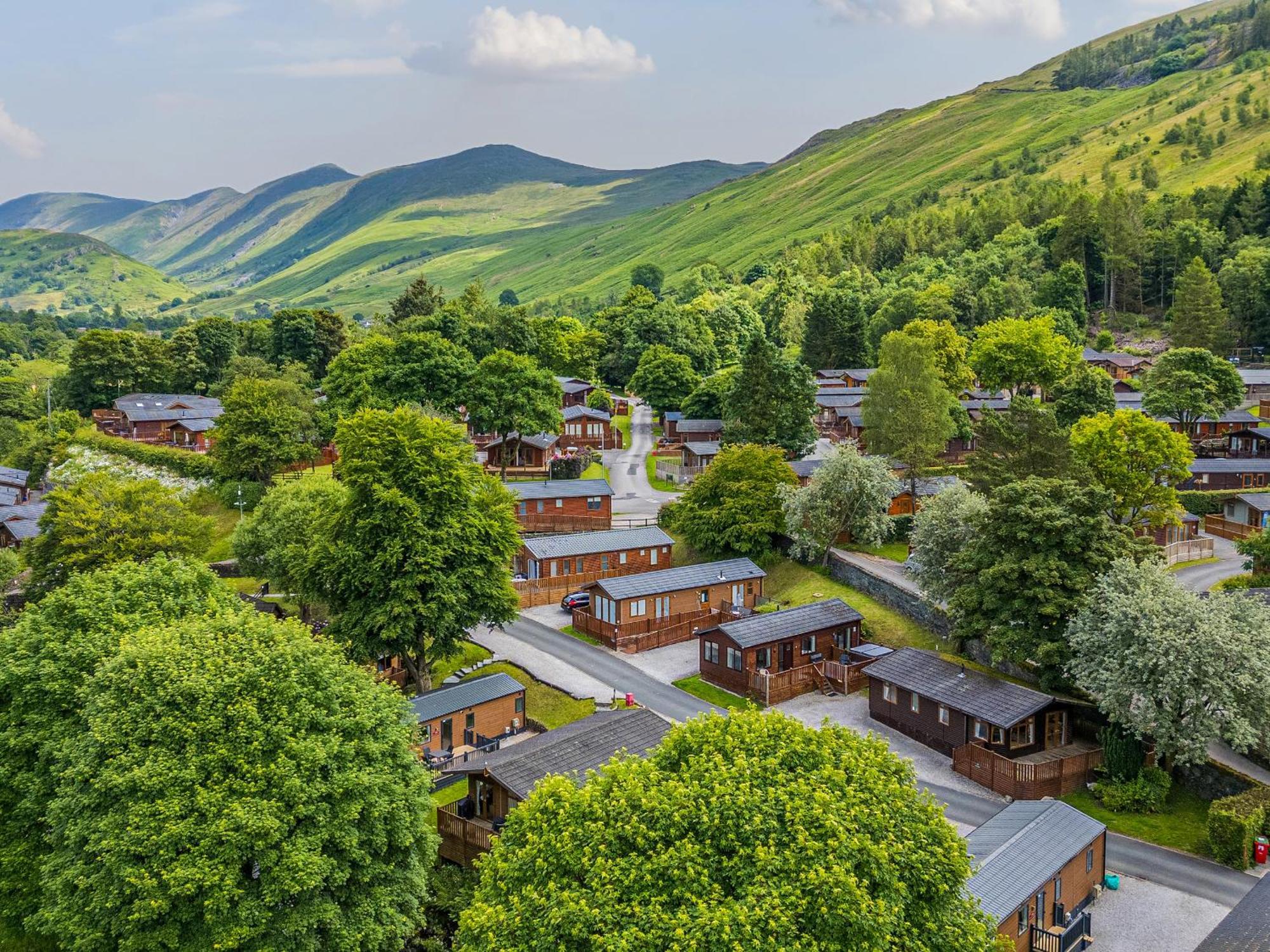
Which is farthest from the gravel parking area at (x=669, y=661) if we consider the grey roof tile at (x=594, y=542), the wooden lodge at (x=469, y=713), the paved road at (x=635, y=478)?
the paved road at (x=635, y=478)

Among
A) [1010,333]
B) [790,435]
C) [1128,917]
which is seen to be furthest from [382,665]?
[1010,333]

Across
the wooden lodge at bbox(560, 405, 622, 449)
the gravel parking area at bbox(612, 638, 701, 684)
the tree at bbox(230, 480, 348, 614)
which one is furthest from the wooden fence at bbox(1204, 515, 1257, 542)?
the wooden lodge at bbox(560, 405, 622, 449)

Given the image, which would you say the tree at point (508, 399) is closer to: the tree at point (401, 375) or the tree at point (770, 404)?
the tree at point (401, 375)

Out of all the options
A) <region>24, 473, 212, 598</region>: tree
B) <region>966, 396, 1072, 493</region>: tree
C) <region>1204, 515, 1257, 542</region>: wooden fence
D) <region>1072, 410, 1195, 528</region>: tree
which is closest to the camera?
<region>966, 396, 1072, 493</region>: tree

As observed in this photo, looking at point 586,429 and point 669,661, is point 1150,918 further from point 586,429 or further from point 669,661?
point 586,429

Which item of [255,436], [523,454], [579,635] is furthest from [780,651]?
[255,436]

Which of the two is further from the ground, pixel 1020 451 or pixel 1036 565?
pixel 1020 451

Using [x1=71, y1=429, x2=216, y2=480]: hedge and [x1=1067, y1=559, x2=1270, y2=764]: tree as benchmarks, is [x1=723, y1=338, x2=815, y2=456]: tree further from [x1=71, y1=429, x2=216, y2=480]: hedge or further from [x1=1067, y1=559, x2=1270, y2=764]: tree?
[x1=71, y1=429, x2=216, y2=480]: hedge
